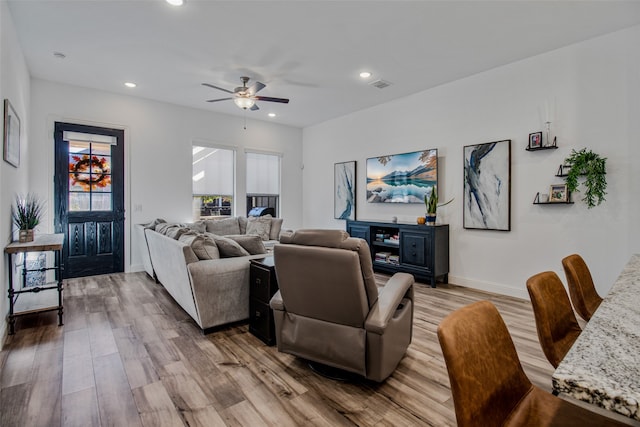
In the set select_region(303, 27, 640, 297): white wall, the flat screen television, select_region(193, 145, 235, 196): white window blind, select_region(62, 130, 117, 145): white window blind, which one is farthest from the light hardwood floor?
select_region(193, 145, 235, 196): white window blind

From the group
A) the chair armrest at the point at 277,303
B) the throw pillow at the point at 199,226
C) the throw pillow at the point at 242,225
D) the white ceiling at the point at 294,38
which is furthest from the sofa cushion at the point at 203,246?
the throw pillow at the point at 242,225

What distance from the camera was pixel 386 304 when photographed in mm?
2023

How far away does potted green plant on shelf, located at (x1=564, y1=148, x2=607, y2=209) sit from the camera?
328 cm

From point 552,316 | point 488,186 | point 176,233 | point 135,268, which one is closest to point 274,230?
point 135,268

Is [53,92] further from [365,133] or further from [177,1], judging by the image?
[365,133]

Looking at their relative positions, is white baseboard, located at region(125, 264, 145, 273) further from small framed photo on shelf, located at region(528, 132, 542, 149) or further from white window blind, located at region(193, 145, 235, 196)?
small framed photo on shelf, located at region(528, 132, 542, 149)

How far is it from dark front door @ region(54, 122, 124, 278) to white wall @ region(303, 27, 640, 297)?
465 centimetres

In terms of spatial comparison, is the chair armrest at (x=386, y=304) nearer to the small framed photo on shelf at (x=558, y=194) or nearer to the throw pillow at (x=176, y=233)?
the throw pillow at (x=176, y=233)

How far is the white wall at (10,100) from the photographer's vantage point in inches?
108

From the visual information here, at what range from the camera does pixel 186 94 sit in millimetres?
5258

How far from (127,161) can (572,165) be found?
6.31 metres

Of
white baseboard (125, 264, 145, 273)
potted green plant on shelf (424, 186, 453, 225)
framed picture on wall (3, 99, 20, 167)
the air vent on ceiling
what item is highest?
the air vent on ceiling

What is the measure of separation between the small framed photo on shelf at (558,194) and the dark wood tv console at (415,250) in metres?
1.34

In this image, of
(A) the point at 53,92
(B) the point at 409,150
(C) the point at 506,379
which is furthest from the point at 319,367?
(A) the point at 53,92
